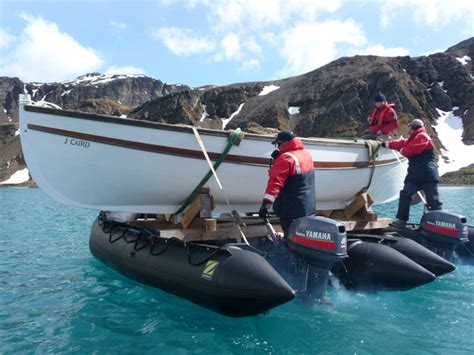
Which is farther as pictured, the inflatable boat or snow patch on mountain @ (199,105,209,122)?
snow patch on mountain @ (199,105,209,122)

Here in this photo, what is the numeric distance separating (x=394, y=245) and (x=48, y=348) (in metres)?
5.45

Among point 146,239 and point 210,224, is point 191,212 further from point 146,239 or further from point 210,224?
point 146,239

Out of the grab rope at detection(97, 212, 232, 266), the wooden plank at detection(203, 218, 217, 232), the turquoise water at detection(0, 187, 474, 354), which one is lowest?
the turquoise water at detection(0, 187, 474, 354)

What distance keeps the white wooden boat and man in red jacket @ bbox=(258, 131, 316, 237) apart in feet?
3.70

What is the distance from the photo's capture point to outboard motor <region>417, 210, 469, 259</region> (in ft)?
24.5

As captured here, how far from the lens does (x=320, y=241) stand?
5.60m

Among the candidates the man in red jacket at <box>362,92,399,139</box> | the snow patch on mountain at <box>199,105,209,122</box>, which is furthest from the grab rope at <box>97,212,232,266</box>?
the snow patch on mountain at <box>199,105,209,122</box>

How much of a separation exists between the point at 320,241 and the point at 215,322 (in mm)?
1753

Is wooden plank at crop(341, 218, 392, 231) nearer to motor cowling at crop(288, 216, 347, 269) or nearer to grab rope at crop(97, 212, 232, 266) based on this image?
motor cowling at crop(288, 216, 347, 269)

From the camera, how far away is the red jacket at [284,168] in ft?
19.6

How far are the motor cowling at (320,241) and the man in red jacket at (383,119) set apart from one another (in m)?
4.60

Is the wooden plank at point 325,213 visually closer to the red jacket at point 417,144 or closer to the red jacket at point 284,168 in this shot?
the red jacket at point 417,144

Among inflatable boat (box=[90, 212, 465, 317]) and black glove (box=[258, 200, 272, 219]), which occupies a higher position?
black glove (box=[258, 200, 272, 219])

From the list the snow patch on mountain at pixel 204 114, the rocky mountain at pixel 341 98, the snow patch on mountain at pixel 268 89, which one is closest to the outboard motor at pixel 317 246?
the rocky mountain at pixel 341 98
